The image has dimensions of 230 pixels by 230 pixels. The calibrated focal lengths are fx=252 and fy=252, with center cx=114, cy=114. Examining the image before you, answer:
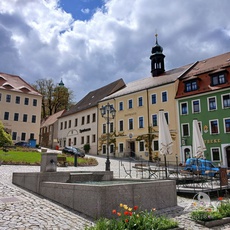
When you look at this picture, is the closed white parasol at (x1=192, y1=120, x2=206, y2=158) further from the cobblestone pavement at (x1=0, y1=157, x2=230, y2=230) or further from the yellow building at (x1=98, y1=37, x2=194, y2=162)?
the yellow building at (x1=98, y1=37, x2=194, y2=162)

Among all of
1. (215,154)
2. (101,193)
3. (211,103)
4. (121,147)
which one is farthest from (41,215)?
(121,147)

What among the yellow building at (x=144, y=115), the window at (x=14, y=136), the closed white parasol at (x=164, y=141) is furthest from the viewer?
the window at (x=14, y=136)

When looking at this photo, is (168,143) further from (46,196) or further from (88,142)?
(88,142)

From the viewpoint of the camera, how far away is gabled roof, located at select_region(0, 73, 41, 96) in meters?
47.9

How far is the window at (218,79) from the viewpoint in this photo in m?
30.5

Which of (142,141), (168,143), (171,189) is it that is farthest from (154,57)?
(171,189)

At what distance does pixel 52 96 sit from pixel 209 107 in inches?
1604

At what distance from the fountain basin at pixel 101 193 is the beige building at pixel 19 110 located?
39.5 m

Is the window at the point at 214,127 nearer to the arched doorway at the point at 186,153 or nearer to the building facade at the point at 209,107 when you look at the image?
the building facade at the point at 209,107

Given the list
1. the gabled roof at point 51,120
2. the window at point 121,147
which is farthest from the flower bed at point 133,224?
the gabled roof at point 51,120

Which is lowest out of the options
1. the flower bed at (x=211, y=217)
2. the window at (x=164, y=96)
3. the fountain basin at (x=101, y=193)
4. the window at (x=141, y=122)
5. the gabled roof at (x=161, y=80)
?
the flower bed at (x=211, y=217)

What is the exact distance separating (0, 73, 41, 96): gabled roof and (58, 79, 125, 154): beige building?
8.31 metres

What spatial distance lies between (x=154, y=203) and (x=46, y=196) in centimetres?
373

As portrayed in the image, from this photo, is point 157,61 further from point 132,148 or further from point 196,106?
point 132,148
